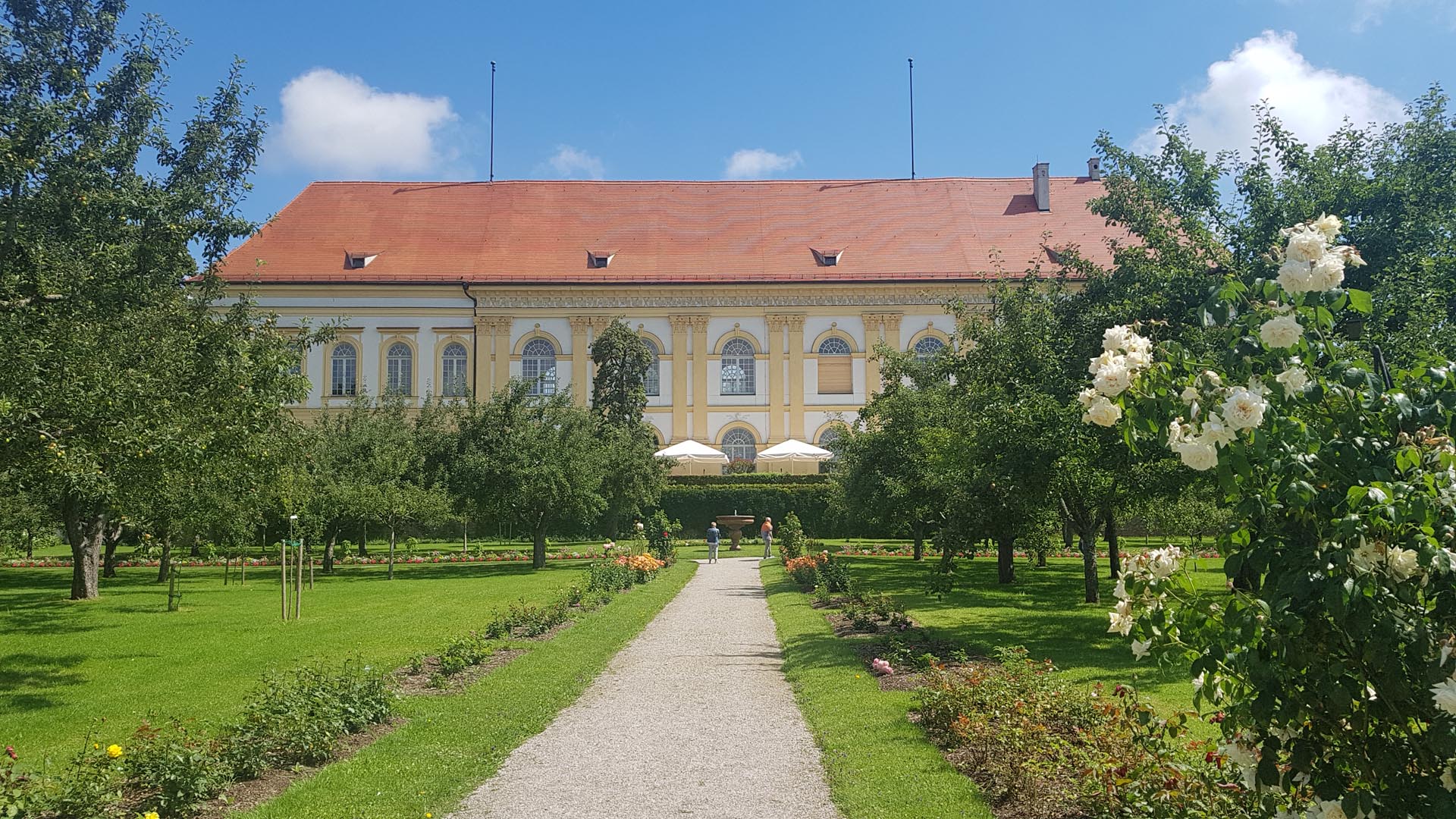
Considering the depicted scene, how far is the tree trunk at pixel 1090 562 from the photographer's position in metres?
17.2

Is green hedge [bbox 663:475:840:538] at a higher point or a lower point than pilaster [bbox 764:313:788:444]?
lower

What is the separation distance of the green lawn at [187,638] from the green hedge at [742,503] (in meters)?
14.2

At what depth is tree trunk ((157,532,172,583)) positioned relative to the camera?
1967 cm

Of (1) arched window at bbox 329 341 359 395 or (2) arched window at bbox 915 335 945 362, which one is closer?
(2) arched window at bbox 915 335 945 362

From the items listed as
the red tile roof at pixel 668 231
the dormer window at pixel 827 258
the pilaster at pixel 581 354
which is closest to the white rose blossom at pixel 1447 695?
the red tile roof at pixel 668 231

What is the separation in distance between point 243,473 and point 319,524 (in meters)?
10.5

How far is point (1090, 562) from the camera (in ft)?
57.8

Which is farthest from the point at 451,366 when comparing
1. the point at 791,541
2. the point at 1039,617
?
the point at 1039,617

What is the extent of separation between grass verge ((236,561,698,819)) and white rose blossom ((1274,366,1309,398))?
16.0 feet

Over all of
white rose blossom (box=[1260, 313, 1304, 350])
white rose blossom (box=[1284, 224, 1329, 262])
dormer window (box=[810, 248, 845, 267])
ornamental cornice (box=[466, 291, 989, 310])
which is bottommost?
white rose blossom (box=[1260, 313, 1304, 350])

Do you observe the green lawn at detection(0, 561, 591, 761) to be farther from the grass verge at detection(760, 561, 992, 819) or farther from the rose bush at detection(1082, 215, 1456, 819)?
the rose bush at detection(1082, 215, 1456, 819)

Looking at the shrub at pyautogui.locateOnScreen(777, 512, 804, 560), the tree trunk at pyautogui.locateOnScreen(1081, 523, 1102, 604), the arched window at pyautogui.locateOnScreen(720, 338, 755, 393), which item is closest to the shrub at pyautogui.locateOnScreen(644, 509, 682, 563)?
the shrub at pyautogui.locateOnScreen(777, 512, 804, 560)

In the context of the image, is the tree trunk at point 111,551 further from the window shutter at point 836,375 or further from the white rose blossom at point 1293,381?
the window shutter at point 836,375

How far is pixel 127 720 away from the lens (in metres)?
9.09
